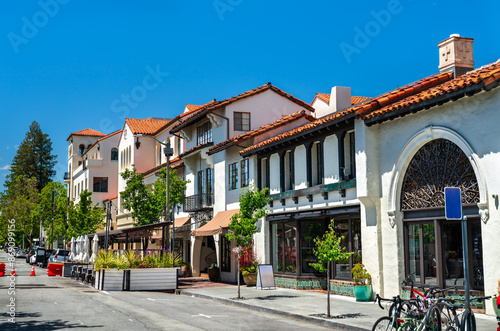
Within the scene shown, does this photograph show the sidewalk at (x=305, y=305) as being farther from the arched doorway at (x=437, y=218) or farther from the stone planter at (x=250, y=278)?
the arched doorway at (x=437, y=218)

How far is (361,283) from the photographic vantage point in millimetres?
19094

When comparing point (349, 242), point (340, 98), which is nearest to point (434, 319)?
point (349, 242)

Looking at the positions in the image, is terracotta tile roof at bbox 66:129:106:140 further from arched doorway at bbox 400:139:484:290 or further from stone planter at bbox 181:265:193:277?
arched doorway at bbox 400:139:484:290

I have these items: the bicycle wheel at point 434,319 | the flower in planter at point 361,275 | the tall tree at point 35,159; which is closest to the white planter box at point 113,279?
the flower in planter at point 361,275

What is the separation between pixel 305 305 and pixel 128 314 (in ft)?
18.8

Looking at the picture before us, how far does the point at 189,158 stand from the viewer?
34594 mm

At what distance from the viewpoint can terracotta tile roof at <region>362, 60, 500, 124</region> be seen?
14.2 metres

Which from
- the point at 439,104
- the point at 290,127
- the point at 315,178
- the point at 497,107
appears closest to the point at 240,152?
the point at 290,127

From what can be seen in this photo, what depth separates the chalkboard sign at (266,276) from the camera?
23.9 meters

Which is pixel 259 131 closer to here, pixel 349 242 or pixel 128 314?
pixel 349 242

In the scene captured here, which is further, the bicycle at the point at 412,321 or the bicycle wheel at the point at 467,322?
the bicycle at the point at 412,321

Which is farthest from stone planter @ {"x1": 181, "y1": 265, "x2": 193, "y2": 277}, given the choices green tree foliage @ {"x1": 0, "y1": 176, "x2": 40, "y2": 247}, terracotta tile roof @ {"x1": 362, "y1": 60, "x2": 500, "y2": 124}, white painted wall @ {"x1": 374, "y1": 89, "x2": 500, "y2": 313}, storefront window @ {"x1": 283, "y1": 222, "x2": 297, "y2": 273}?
green tree foliage @ {"x1": 0, "y1": 176, "x2": 40, "y2": 247}

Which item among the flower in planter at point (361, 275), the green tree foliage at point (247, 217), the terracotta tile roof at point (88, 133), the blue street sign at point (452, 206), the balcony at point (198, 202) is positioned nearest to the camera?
the blue street sign at point (452, 206)

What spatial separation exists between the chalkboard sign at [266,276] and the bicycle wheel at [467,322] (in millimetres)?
14050
